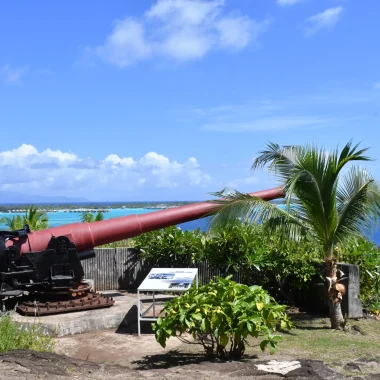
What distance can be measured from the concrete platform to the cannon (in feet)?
0.58

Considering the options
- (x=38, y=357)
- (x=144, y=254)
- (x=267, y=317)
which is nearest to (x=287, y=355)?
(x=267, y=317)

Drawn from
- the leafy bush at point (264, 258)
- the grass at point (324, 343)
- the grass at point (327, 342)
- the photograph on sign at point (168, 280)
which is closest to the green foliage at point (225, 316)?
the grass at point (324, 343)

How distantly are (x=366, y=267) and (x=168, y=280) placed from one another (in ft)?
13.9

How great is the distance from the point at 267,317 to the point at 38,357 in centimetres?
255

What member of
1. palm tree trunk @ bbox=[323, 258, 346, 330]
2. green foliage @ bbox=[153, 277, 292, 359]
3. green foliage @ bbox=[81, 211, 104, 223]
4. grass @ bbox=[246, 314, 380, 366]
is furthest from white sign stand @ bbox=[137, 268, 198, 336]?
green foliage @ bbox=[81, 211, 104, 223]

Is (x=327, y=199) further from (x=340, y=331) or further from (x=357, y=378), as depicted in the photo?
(x=357, y=378)

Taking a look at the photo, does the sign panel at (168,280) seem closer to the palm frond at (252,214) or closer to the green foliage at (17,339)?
the palm frond at (252,214)

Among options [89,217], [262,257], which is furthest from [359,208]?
[89,217]

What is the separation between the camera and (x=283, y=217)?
988cm

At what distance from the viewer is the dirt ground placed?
18.9ft

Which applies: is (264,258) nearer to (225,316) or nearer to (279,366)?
(225,316)

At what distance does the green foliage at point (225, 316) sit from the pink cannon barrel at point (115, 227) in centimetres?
334

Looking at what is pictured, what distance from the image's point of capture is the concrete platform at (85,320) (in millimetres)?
8992

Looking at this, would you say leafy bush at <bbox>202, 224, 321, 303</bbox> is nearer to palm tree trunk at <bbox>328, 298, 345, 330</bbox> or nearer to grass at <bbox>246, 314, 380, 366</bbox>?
grass at <bbox>246, 314, 380, 366</bbox>
